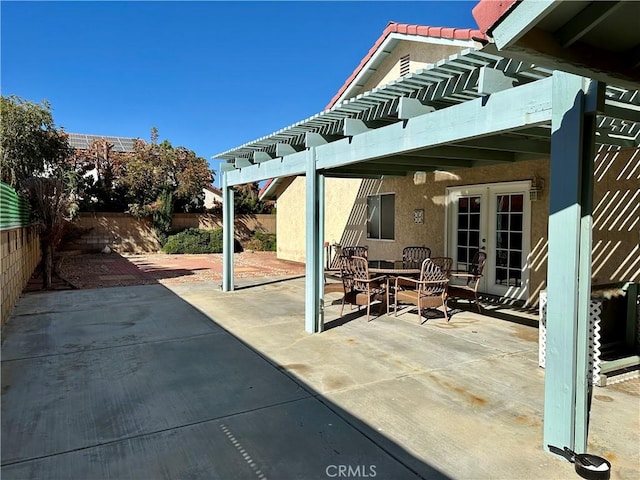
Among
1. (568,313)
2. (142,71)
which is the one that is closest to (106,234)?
(142,71)

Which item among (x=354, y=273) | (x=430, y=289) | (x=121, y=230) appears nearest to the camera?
(x=430, y=289)

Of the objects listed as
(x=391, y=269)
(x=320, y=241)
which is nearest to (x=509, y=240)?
(x=391, y=269)

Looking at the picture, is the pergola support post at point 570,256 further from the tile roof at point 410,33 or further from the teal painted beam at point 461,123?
the tile roof at point 410,33

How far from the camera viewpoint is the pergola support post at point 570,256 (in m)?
2.81

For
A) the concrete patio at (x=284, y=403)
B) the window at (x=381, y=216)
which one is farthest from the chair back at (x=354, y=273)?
the window at (x=381, y=216)

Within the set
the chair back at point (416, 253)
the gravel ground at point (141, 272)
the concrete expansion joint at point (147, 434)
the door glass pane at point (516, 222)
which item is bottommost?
the concrete expansion joint at point (147, 434)

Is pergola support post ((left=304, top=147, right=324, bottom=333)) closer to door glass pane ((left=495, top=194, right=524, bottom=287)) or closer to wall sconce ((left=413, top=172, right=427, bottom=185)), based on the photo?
door glass pane ((left=495, top=194, right=524, bottom=287))

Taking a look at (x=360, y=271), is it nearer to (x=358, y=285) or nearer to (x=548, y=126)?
(x=358, y=285)

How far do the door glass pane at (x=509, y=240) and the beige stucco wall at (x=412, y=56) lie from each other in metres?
3.56

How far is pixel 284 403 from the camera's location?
12.6ft

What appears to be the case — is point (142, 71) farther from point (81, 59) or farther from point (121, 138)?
point (121, 138)

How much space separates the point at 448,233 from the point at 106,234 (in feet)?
58.5

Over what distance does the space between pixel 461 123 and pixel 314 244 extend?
10.2ft

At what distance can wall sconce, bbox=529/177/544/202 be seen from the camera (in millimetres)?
7762
